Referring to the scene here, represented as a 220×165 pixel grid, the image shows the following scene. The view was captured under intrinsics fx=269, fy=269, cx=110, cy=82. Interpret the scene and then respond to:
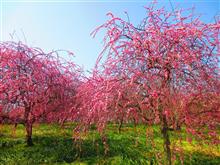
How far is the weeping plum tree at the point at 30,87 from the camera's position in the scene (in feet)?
27.8

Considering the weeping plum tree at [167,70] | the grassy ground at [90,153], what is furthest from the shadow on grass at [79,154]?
the weeping plum tree at [167,70]

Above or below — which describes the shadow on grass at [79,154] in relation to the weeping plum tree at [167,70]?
below

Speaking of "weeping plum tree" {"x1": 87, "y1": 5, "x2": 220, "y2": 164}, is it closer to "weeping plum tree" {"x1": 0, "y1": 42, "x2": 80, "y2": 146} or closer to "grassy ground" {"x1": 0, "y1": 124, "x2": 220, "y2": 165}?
"grassy ground" {"x1": 0, "y1": 124, "x2": 220, "y2": 165}

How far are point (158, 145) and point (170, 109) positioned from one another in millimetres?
4866

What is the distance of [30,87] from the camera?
841cm

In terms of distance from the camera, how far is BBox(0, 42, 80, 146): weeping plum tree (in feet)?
27.8

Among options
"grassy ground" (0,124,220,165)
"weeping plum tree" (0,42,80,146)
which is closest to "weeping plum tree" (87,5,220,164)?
"grassy ground" (0,124,220,165)

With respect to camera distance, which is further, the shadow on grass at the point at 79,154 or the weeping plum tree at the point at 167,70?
the shadow on grass at the point at 79,154

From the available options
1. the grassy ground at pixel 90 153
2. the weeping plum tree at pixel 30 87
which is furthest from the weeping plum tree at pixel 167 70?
the weeping plum tree at pixel 30 87

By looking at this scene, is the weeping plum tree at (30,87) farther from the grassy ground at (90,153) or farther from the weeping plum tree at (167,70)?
the weeping plum tree at (167,70)

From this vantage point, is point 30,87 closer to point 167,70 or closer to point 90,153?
point 90,153

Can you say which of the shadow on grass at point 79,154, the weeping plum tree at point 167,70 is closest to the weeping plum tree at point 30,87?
the shadow on grass at point 79,154

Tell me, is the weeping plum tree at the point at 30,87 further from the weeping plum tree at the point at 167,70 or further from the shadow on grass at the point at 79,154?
the weeping plum tree at the point at 167,70

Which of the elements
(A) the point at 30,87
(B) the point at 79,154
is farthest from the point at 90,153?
(A) the point at 30,87
